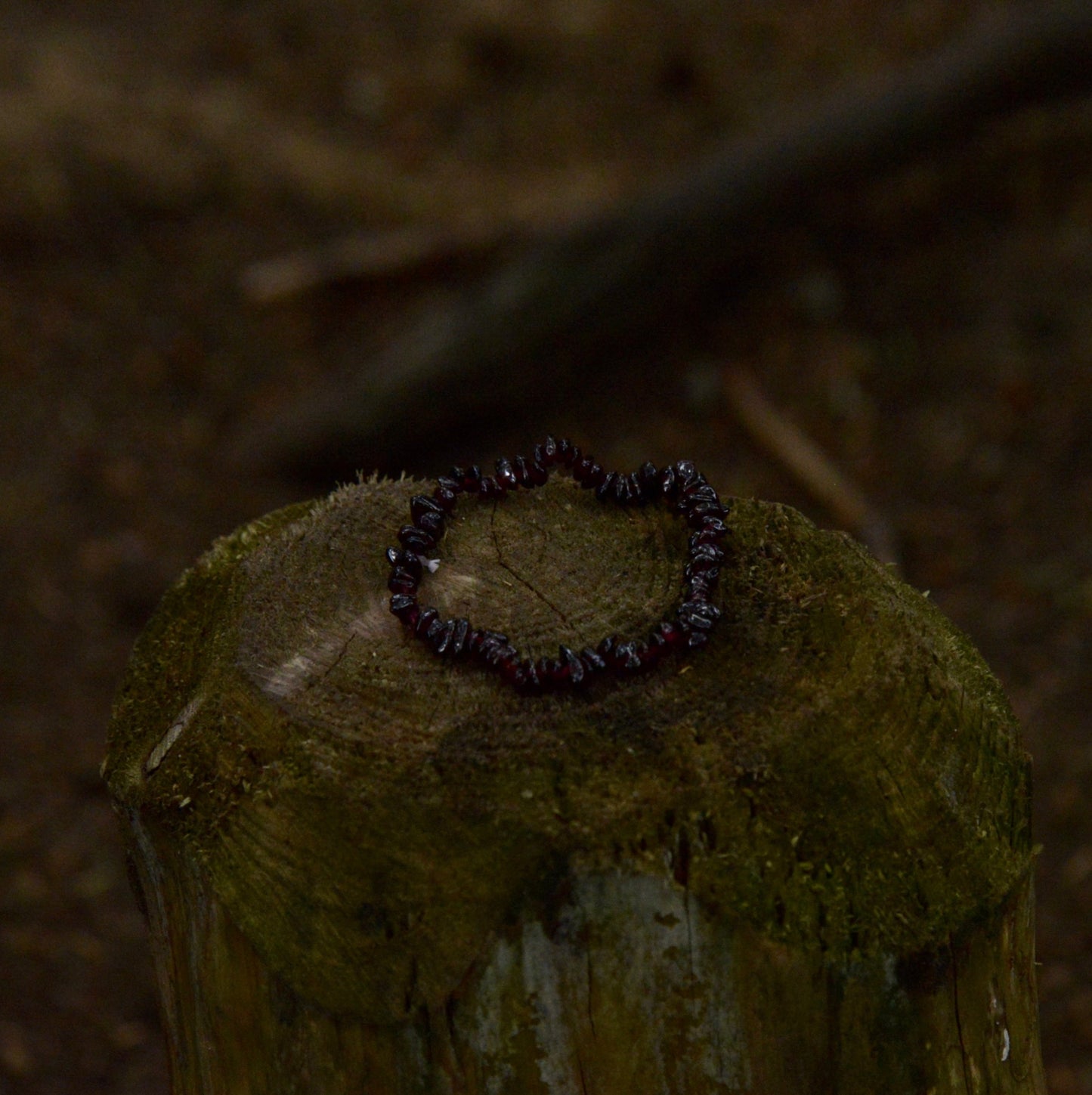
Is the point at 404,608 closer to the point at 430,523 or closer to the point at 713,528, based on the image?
the point at 430,523

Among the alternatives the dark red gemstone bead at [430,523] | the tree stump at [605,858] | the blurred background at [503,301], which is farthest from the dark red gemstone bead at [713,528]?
the blurred background at [503,301]

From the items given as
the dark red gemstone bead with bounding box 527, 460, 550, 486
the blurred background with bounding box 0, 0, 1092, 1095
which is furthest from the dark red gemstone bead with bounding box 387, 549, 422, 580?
the blurred background with bounding box 0, 0, 1092, 1095

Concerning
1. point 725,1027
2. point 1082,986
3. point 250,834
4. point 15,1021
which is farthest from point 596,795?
point 15,1021

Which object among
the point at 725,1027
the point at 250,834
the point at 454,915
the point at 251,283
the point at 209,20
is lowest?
the point at 725,1027

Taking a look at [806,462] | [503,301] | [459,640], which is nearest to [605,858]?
[459,640]

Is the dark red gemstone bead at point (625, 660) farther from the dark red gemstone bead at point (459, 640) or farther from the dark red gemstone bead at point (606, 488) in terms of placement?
the dark red gemstone bead at point (606, 488)

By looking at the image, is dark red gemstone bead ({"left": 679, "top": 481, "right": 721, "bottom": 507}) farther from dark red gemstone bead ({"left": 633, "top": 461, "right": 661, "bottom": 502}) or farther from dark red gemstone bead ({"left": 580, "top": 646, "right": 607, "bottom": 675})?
dark red gemstone bead ({"left": 580, "top": 646, "right": 607, "bottom": 675})

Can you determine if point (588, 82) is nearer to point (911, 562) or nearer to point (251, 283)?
point (251, 283)
